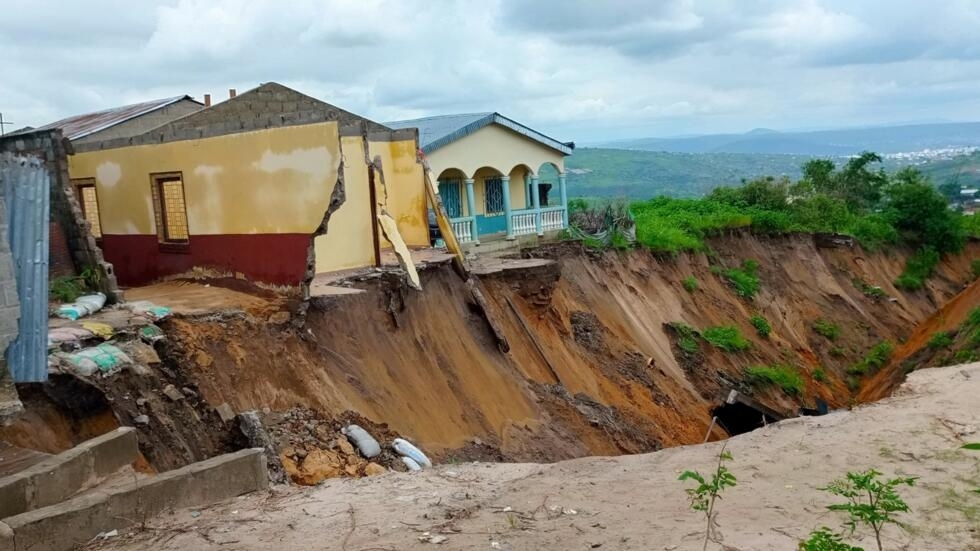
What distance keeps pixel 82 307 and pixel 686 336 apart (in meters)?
16.2

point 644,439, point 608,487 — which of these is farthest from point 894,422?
point 644,439

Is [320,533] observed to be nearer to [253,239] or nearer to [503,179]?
[253,239]

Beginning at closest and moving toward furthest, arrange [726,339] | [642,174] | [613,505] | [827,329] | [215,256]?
[613,505]
[215,256]
[726,339]
[827,329]
[642,174]

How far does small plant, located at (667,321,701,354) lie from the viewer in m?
21.8

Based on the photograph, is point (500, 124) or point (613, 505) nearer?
point (613, 505)

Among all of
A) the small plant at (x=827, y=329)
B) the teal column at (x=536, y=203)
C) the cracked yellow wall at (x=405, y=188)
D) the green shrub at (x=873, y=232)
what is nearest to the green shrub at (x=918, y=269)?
the green shrub at (x=873, y=232)

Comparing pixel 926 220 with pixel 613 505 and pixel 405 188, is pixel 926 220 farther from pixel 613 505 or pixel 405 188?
pixel 613 505

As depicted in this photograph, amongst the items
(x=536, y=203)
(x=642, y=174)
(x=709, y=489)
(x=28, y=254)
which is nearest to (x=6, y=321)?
(x=28, y=254)

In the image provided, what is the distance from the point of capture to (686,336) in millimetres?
22188

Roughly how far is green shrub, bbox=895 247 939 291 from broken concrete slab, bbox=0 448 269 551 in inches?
1173

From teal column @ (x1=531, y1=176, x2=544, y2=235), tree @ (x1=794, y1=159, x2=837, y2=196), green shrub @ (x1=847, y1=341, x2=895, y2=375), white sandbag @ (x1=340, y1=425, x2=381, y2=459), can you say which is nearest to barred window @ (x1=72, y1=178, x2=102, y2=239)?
white sandbag @ (x1=340, y1=425, x2=381, y2=459)

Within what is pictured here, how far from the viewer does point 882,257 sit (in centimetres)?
3188

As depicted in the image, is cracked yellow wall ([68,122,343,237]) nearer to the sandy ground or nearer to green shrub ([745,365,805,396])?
the sandy ground

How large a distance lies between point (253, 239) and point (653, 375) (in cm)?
1074
